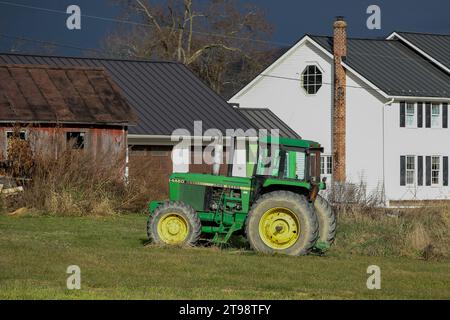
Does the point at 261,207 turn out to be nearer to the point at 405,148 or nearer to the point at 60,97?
the point at 60,97

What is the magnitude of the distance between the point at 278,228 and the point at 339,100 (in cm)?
3295

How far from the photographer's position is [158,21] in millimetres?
71562

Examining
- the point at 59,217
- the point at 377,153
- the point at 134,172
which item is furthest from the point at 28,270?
the point at 377,153

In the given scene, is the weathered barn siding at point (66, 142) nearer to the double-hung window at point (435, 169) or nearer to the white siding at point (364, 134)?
the white siding at point (364, 134)

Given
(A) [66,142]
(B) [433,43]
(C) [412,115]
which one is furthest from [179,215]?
(B) [433,43]

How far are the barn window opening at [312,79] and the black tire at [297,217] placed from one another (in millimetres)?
34412

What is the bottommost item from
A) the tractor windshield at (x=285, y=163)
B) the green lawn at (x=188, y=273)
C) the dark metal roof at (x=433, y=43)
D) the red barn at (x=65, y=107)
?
the green lawn at (x=188, y=273)

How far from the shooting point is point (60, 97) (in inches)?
1351

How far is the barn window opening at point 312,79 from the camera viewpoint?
53.4m

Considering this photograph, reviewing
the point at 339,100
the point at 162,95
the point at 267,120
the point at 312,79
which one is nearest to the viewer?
the point at 162,95

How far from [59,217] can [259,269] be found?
11724 millimetres

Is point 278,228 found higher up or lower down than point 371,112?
lower down

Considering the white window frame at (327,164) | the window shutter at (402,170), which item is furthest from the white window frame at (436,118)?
the white window frame at (327,164)
